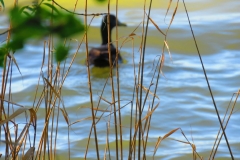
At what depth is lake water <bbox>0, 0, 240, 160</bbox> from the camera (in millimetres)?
4648

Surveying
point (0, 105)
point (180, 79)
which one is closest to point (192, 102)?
point (180, 79)

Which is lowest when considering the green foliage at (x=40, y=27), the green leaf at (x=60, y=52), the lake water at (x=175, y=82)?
the green leaf at (x=60, y=52)

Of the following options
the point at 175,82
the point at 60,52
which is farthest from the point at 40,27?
the point at 175,82

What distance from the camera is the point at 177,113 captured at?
556 cm

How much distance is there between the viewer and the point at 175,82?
22.0 feet

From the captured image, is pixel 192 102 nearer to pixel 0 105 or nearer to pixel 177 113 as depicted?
pixel 177 113

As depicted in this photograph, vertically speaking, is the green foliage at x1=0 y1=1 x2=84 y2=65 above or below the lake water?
below

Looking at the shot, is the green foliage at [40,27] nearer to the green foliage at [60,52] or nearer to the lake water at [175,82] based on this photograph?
the green foliage at [60,52]

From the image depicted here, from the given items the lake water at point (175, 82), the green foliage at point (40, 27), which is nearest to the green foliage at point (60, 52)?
the green foliage at point (40, 27)

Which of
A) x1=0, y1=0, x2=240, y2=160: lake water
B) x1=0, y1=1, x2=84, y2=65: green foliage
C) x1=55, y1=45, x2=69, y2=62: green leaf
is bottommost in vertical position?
x1=55, y1=45, x2=69, y2=62: green leaf

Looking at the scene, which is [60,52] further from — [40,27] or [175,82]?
[175,82]

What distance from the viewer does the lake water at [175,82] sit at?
15.3 feet

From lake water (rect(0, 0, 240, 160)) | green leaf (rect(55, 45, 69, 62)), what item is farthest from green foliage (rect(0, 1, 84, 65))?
lake water (rect(0, 0, 240, 160))

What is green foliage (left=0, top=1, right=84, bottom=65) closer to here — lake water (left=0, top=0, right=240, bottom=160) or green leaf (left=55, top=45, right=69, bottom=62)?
green leaf (left=55, top=45, right=69, bottom=62)
